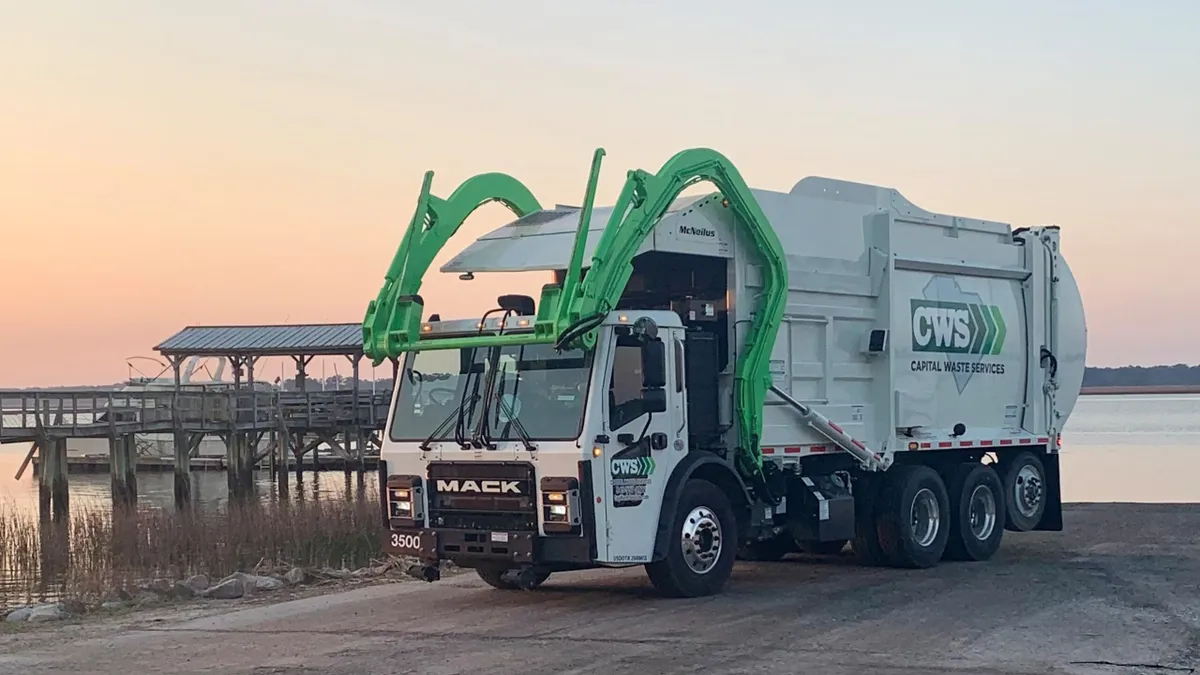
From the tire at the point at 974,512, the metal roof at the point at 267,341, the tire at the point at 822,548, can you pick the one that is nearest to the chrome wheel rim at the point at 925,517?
the tire at the point at 974,512

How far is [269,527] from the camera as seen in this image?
62.9ft

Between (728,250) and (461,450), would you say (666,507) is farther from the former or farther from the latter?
(728,250)

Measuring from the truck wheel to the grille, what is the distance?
4.33ft

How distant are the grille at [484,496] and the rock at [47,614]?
3609mm

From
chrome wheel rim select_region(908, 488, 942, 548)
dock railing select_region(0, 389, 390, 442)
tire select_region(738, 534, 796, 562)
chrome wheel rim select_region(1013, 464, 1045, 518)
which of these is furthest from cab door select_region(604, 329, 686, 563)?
dock railing select_region(0, 389, 390, 442)

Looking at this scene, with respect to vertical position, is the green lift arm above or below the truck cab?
above

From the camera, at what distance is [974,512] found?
1698 cm

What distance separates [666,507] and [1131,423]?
86113 millimetres

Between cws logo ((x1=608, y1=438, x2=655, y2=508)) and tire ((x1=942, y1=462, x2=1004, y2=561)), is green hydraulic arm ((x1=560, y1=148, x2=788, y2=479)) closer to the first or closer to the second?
cws logo ((x1=608, y1=438, x2=655, y2=508))

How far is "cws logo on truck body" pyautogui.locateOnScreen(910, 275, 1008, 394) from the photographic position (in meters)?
16.3

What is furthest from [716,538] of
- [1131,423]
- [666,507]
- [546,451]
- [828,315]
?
[1131,423]

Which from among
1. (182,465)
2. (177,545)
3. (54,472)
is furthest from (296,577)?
(182,465)

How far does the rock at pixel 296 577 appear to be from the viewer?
50.6 ft

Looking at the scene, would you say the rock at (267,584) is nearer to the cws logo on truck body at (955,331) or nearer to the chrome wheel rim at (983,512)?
the cws logo on truck body at (955,331)
